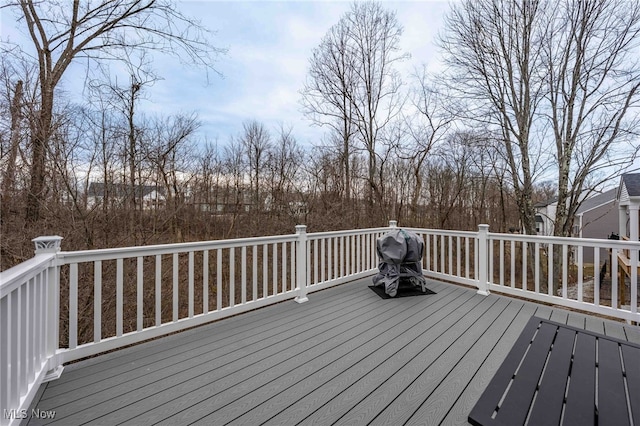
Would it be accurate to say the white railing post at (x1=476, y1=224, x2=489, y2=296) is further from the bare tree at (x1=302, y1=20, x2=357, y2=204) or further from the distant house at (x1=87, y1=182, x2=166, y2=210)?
the distant house at (x1=87, y1=182, x2=166, y2=210)

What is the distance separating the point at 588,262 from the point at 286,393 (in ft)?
74.6

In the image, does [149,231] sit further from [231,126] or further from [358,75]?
[358,75]

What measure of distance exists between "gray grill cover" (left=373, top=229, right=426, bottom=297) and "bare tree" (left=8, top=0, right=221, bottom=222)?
396 centimetres

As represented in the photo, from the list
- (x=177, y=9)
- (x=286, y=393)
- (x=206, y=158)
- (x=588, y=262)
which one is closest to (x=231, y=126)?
(x=206, y=158)

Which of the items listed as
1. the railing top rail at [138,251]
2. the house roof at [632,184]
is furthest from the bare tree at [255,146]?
the house roof at [632,184]

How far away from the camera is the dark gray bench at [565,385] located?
3.38ft

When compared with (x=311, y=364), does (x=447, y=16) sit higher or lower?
higher

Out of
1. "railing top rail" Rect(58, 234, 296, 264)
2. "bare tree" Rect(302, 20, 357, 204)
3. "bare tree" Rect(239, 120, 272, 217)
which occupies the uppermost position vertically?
"bare tree" Rect(302, 20, 357, 204)

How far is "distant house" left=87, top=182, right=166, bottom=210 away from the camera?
14.0ft

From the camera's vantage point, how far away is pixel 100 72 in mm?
4297

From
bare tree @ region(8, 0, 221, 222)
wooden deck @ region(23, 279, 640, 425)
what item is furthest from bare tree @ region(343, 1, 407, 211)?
wooden deck @ region(23, 279, 640, 425)

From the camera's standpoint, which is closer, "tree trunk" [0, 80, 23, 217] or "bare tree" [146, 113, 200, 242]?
"tree trunk" [0, 80, 23, 217]

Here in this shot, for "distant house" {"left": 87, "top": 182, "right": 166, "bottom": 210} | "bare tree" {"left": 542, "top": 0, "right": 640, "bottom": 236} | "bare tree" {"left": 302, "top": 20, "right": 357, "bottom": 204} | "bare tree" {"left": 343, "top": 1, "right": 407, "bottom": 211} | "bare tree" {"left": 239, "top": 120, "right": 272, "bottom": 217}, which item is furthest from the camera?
"bare tree" {"left": 239, "top": 120, "right": 272, "bottom": 217}

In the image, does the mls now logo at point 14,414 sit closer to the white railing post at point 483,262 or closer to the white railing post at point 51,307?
the white railing post at point 51,307
